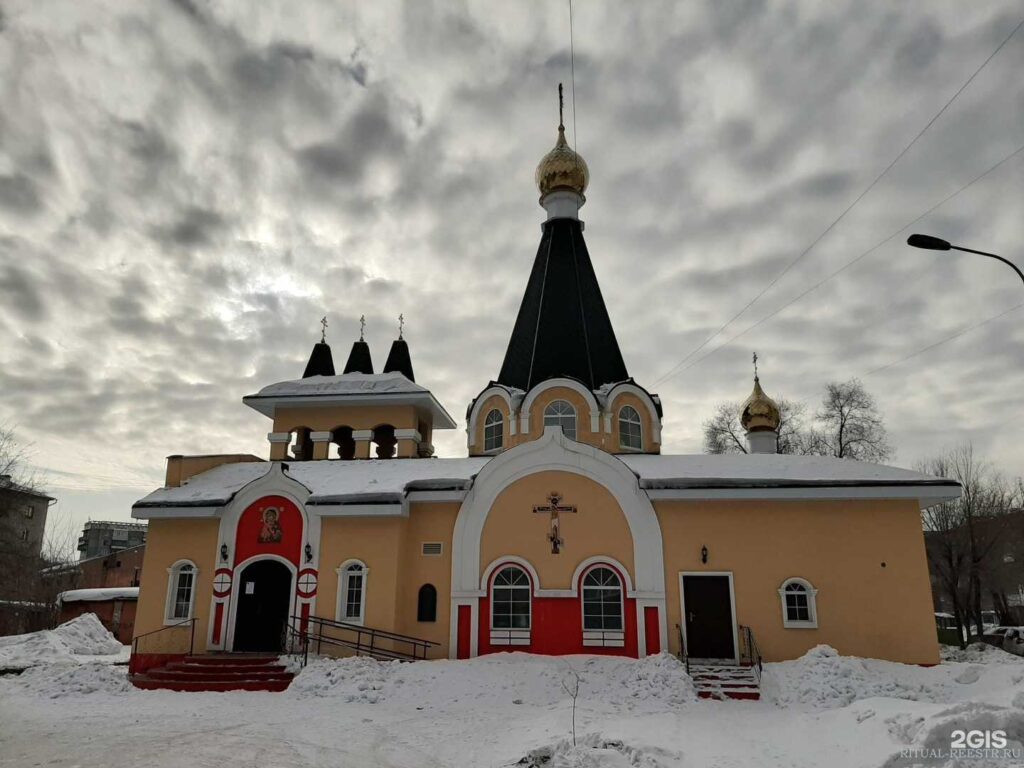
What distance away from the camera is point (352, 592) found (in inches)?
589

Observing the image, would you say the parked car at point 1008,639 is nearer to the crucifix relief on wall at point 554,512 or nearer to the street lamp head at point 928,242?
the crucifix relief on wall at point 554,512

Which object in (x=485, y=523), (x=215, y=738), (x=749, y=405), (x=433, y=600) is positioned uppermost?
(x=749, y=405)

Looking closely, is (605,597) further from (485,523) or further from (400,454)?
(400,454)

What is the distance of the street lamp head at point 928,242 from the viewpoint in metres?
9.02

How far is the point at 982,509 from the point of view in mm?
29625

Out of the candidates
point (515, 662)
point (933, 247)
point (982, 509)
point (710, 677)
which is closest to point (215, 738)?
point (515, 662)

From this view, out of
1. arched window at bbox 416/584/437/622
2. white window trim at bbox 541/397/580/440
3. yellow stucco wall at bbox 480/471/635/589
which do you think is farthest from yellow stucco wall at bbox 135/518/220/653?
white window trim at bbox 541/397/580/440

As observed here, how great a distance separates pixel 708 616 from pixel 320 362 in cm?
1431

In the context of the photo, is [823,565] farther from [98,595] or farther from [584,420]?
[98,595]

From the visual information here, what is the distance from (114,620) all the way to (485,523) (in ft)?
55.4

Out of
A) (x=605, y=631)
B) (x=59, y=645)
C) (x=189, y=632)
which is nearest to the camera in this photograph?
(x=605, y=631)

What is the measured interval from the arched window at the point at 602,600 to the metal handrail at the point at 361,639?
3204mm

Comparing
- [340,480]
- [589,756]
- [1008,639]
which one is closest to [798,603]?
[589,756]

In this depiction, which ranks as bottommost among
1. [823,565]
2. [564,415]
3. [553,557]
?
[823,565]
